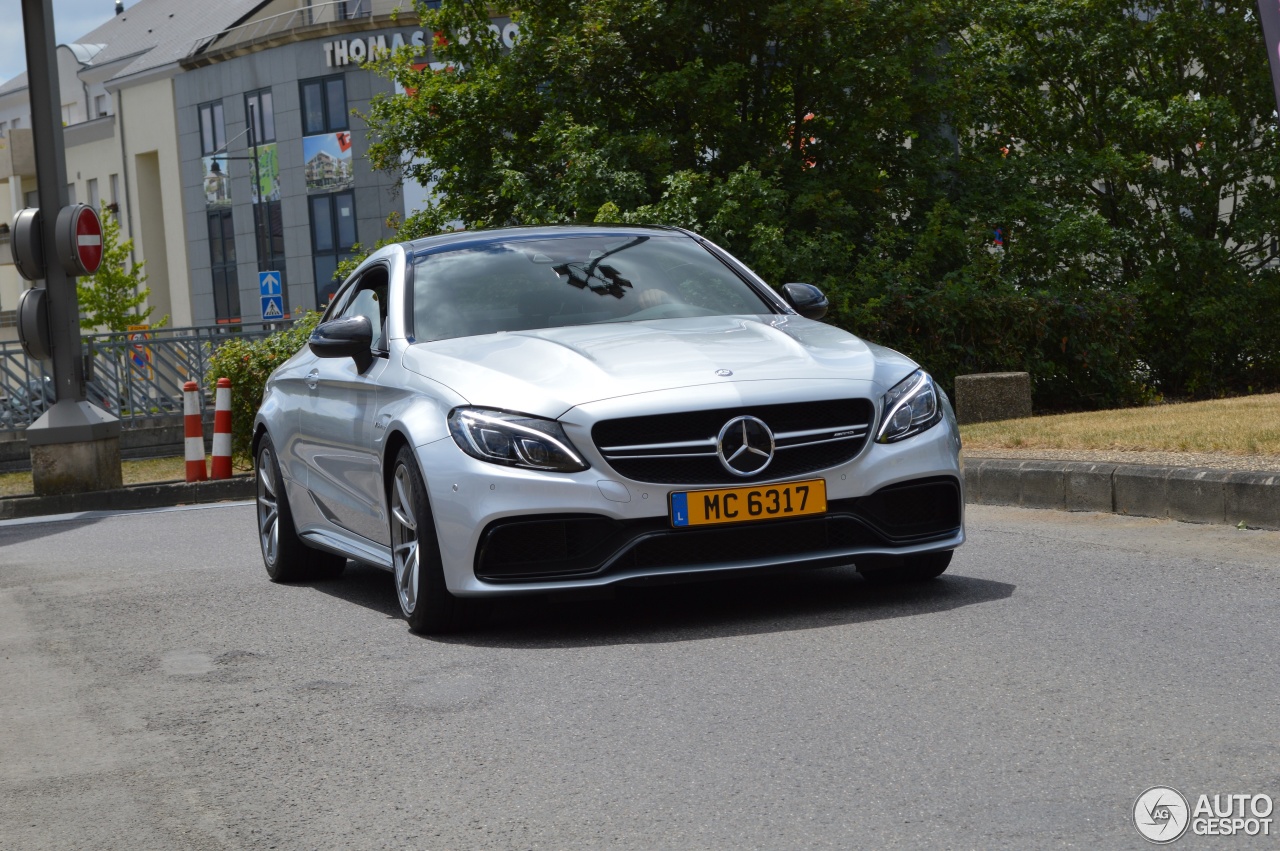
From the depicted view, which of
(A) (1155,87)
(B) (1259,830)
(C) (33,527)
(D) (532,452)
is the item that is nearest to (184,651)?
(D) (532,452)

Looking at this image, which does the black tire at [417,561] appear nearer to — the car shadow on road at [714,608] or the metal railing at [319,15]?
the car shadow on road at [714,608]

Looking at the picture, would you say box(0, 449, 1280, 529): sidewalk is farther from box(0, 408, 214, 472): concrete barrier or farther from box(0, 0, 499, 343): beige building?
box(0, 0, 499, 343): beige building

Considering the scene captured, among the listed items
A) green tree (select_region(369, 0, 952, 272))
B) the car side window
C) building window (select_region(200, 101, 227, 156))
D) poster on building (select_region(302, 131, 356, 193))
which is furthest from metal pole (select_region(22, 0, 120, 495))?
building window (select_region(200, 101, 227, 156))

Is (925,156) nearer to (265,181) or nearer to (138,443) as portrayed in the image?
(138,443)

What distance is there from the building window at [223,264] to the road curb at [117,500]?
5728 cm

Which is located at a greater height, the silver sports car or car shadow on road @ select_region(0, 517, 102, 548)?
the silver sports car

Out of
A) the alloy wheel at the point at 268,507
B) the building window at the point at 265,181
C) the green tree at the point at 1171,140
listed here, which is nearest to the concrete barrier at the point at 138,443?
the green tree at the point at 1171,140

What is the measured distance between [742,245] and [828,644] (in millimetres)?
11439

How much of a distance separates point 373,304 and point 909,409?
268cm

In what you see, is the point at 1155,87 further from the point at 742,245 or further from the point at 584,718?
the point at 584,718

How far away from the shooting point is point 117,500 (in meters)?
15.2

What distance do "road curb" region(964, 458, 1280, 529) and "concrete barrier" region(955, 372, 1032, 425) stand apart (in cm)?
409

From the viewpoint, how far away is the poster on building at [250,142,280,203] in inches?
2680

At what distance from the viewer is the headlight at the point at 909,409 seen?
6.56 m
